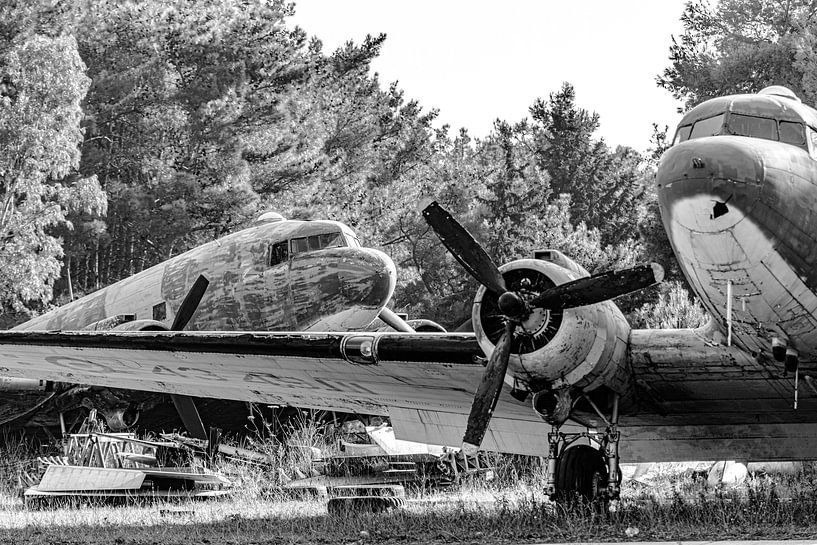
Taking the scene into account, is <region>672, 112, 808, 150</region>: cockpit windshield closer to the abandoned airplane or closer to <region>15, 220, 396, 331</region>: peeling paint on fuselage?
the abandoned airplane

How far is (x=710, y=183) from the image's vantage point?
30.0ft

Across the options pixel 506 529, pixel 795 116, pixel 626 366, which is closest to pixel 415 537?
pixel 506 529

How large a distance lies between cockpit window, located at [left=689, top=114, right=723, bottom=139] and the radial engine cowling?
1.96 meters

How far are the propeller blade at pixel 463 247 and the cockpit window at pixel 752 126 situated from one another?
280 centimetres

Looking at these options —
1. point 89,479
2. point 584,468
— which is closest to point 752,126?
point 584,468

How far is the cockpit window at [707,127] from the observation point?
10188 millimetres

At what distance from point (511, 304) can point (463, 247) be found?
1213 millimetres

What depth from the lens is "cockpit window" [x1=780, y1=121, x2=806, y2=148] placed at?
32.8 ft

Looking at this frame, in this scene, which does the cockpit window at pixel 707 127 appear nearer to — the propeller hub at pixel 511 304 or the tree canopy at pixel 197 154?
the propeller hub at pixel 511 304

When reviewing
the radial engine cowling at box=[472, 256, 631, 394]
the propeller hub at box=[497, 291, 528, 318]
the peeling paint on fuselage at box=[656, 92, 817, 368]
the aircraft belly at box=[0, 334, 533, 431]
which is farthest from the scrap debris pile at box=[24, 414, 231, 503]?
the peeling paint on fuselage at box=[656, 92, 817, 368]

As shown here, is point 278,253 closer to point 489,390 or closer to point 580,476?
point 489,390

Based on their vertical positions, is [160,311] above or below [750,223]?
below

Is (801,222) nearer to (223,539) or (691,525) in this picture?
(691,525)

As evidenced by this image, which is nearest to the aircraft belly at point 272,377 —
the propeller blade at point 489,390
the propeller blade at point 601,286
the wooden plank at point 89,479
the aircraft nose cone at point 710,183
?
the propeller blade at point 489,390
